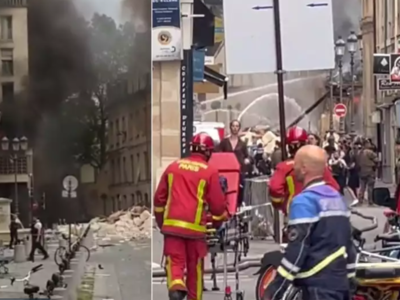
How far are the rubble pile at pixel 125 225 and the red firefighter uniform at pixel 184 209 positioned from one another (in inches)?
123

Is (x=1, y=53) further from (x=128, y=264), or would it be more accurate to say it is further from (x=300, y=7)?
(x=300, y=7)

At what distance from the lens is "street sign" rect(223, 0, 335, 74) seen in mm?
10453

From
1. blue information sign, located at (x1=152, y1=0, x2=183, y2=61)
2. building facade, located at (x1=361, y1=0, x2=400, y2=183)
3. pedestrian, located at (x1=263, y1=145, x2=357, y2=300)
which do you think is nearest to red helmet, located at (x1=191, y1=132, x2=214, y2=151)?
pedestrian, located at (x1=263, y1=145, x2=357, y2=300)

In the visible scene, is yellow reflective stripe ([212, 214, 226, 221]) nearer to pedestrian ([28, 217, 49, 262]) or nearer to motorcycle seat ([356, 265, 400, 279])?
motorcycle seat ([356, 265, 400, 279])

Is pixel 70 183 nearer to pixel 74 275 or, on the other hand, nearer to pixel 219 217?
pixel 74 275

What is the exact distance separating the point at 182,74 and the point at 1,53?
593 inches

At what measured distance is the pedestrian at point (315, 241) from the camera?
5449mm

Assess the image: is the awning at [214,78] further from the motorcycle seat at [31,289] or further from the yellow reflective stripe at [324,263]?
the motorcycle seat at [31,289]

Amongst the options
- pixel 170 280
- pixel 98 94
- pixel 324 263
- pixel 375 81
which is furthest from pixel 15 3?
pixel 375 81

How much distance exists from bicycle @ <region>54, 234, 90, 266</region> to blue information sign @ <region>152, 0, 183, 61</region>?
38.1ft

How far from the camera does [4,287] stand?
5195 millimetres

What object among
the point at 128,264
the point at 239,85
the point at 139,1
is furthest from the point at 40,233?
the point at 239,85

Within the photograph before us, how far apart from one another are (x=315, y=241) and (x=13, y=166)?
1600 millimetres

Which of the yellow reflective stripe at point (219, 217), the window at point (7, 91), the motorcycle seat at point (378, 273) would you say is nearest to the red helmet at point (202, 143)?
the yellow reflective stripe at point (219, 217)
